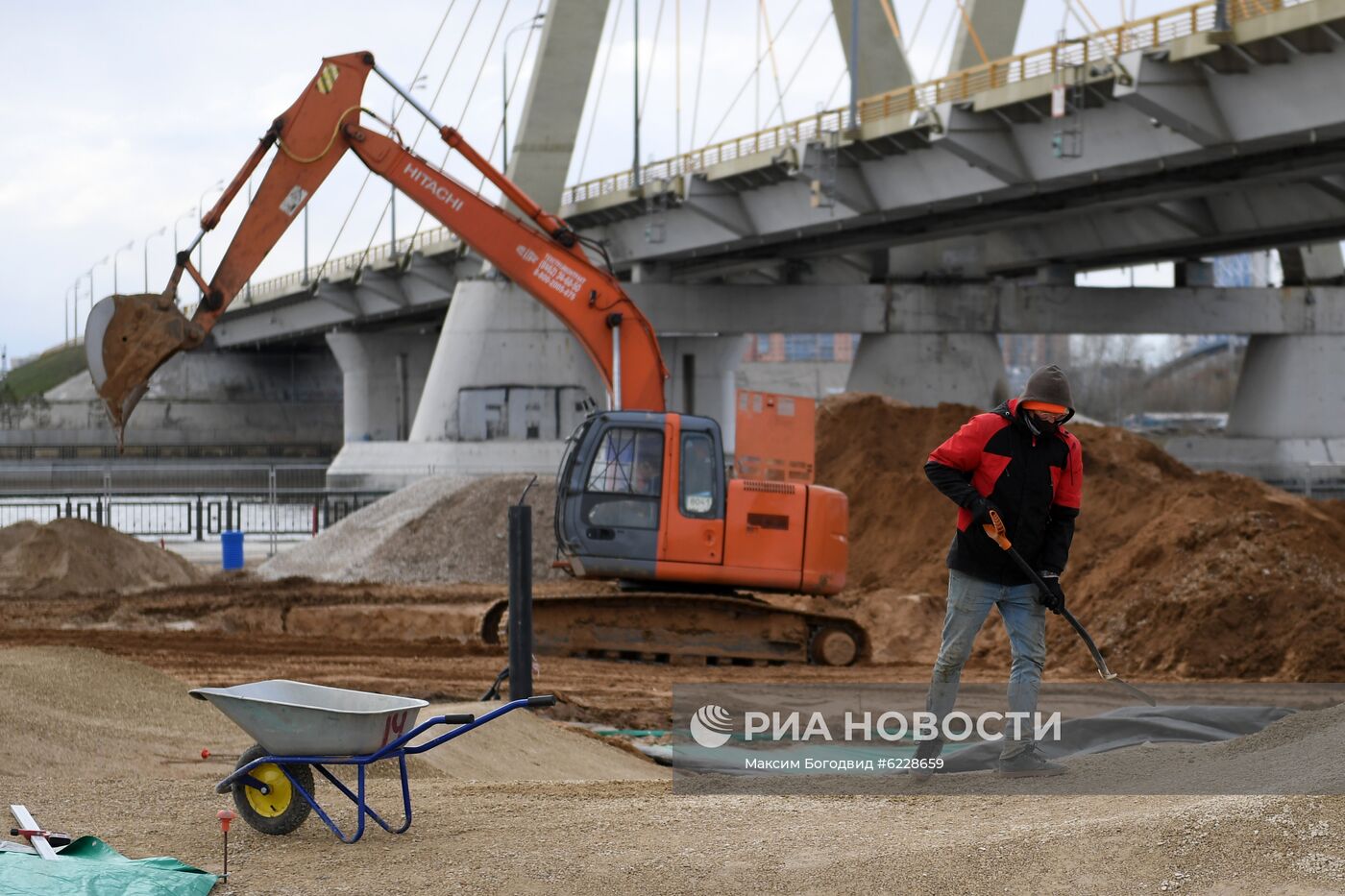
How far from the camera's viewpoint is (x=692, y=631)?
52.5 feet

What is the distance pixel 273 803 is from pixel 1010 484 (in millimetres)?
3763

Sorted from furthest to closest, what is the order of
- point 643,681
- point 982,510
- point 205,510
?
point 205,510
point 643,681
point 982,510

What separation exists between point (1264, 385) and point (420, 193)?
90.9ft

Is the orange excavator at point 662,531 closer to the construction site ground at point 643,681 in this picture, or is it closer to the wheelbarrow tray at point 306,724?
the construction site ground at point 643,681

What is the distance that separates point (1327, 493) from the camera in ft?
111

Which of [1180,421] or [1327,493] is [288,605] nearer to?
[1327,493]

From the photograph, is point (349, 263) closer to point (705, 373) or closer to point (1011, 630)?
point (705, 373)

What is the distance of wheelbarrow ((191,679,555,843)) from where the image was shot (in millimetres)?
6516

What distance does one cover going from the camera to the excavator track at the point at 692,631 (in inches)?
629

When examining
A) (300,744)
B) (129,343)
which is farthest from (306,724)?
(129,343)

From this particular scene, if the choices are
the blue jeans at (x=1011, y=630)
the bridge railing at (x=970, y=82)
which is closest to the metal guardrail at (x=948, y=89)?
the bridge railing at (x=970, y=82)

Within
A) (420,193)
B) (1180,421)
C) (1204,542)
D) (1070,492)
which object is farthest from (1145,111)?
(1180,421)

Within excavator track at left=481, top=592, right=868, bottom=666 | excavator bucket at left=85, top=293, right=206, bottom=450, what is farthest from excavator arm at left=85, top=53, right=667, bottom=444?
excavator track at left=481, top=592, right=868, bottom=666

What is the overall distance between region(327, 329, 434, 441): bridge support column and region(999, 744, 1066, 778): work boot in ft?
194
